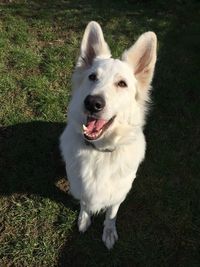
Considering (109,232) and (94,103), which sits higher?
(94,103)

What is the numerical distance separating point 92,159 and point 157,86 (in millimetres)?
2805

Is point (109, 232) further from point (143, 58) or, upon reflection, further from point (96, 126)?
point (143, 58)

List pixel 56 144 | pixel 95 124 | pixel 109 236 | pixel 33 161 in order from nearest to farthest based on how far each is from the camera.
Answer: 1. pixel 95 124
2. pixel 109 236
3. pixel 33 161
4. pixel 56 144

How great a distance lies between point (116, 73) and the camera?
3527 millimetres

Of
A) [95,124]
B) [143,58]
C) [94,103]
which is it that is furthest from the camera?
[143,58]

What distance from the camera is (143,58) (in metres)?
3.63

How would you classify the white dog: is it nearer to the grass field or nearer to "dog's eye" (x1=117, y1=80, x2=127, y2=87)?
"dog's eye" (x1=117, y1=80, x2=127, y2=87)

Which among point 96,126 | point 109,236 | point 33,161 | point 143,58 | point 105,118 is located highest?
point 143,58

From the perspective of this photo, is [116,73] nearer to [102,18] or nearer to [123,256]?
[123,256]

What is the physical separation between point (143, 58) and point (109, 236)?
79.5 inches

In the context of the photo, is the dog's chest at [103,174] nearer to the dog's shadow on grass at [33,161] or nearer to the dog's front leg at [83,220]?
the dog's front leg at [83,220]

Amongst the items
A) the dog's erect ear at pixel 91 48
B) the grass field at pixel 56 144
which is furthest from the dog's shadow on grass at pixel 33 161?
the dog's erect ear at pixel 91 48

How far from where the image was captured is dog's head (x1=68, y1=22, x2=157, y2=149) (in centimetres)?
335

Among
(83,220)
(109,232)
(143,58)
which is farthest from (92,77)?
(109,232)
